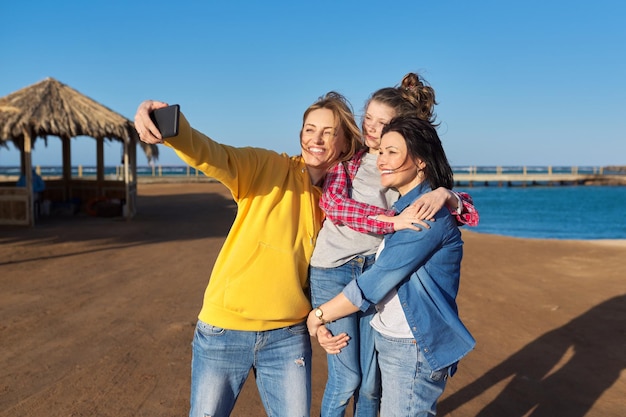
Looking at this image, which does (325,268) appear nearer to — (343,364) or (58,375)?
(343,364)

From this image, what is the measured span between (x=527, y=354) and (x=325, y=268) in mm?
3274

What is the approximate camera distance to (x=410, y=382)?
1988 mm

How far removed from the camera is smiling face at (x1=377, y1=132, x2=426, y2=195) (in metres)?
2.05

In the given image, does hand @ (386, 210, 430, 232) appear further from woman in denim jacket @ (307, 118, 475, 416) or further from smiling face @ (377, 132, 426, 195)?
smiling face @ (377, 132, 426, 195)

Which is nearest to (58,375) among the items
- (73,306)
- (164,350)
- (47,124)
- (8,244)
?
(164,350)

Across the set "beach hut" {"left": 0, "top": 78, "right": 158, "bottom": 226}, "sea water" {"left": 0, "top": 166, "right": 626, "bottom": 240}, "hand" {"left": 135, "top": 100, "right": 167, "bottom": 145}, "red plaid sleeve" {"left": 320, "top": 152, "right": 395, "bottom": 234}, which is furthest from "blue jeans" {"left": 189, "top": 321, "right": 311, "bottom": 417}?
"sea water" {"left": 0, "top": 166, "right": 626, "bottom": 240}

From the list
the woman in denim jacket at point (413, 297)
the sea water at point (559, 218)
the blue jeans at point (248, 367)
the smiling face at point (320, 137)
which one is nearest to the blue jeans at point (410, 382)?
the woman in denim jacket at point (413, 297)

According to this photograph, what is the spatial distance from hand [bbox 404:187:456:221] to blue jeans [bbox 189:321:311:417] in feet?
2.35

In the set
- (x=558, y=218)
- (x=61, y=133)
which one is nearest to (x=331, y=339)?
(x=61, y=133)

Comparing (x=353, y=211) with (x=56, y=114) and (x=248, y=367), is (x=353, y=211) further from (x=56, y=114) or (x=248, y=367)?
(x=56, y=114)

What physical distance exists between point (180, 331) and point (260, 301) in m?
3.17

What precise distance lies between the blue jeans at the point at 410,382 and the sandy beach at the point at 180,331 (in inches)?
69.9

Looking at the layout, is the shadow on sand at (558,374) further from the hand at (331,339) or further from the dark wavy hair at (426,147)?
the dark wavy hair at (426,147)

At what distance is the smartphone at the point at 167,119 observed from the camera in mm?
1666
